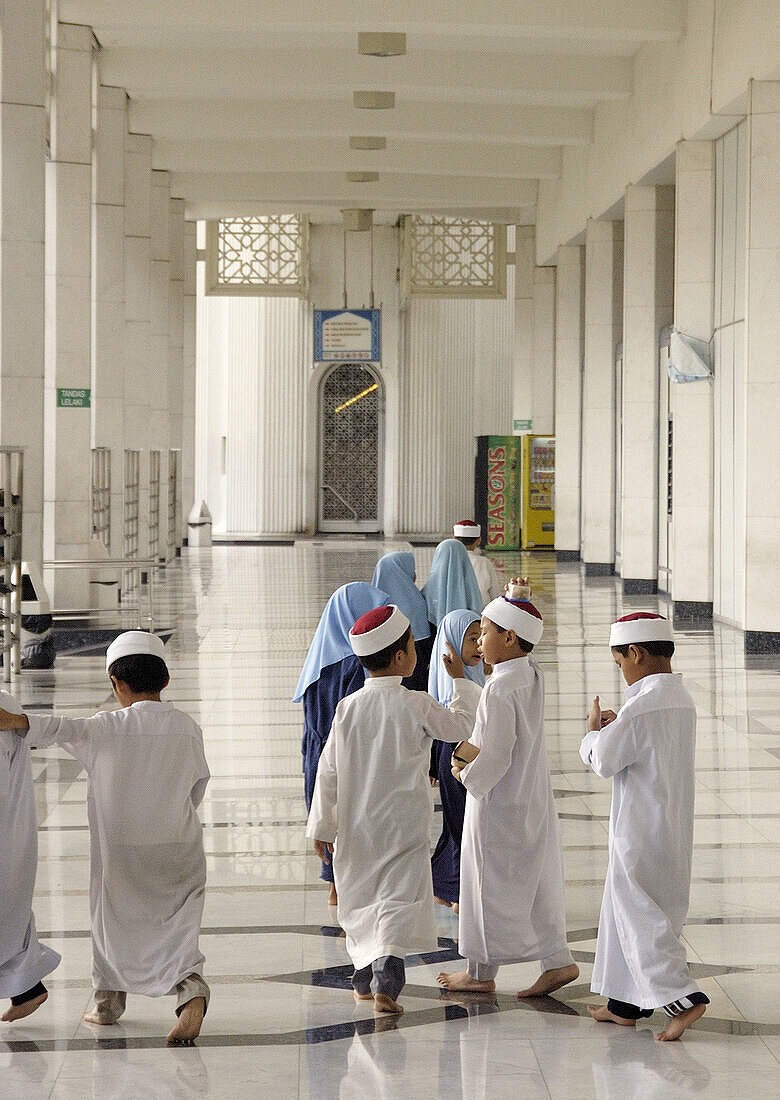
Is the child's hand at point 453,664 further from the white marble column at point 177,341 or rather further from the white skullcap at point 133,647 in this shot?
the white marble column at point 177,341

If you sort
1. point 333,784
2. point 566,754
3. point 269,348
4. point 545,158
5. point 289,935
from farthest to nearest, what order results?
point 269,348 < point 545,158 < point 566,754 < point 289,935 < point 333,784

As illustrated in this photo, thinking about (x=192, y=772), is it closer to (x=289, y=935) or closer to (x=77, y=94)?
(x=289, y=935)

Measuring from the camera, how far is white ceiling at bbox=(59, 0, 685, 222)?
43.5 feet

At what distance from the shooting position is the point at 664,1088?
303cm

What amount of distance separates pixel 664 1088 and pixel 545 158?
1881 centimetres

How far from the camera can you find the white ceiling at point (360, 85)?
1325 centimetres

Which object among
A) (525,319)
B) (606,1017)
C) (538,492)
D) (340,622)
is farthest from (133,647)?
(525,319)

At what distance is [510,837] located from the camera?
145 inches

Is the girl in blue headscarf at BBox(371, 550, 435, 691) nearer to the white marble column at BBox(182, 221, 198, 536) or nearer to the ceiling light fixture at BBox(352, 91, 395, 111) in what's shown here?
the ceiling light fixture at BBox(352, 91, 395, 111)

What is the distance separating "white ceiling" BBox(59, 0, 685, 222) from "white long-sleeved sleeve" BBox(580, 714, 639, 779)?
1105cm

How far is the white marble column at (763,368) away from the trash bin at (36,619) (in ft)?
17.2

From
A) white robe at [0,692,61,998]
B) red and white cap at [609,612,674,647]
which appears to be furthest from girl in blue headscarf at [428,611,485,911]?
white robe at [0,692,61,998]

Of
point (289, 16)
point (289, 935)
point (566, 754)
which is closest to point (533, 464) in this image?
point (289, 16)

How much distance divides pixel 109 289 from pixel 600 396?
6.70 m
